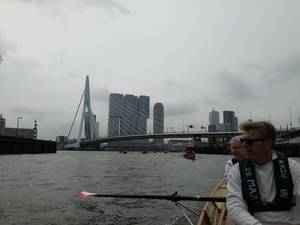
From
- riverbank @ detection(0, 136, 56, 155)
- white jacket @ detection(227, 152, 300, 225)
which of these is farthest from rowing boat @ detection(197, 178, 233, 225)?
riverbank @ detection(0, 136, 56, 155)

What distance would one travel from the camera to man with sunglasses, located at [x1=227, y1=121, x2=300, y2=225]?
3102mm

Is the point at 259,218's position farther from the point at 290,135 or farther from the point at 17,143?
the point at 290,135

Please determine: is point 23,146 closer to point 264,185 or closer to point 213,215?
point 213,215

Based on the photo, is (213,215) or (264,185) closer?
(264,185)

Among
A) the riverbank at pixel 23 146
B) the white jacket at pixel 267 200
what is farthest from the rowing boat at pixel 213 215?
the riverbank at pixel 23 146

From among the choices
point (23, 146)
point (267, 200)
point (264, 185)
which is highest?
point (23, 146)

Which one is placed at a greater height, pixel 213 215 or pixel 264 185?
pixel 264 185

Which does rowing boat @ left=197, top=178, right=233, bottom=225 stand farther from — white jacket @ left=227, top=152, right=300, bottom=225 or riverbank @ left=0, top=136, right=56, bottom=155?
riverbank @ left=0, top=136, right=56, bottom=155

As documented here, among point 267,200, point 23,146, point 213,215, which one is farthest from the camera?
point 23,146

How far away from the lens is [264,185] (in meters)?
3.15

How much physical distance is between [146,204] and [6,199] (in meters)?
6.16

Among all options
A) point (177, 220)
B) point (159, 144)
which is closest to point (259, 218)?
point (177, 220)

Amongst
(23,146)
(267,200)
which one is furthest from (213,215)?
(23,146)

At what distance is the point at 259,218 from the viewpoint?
3.13 meters
